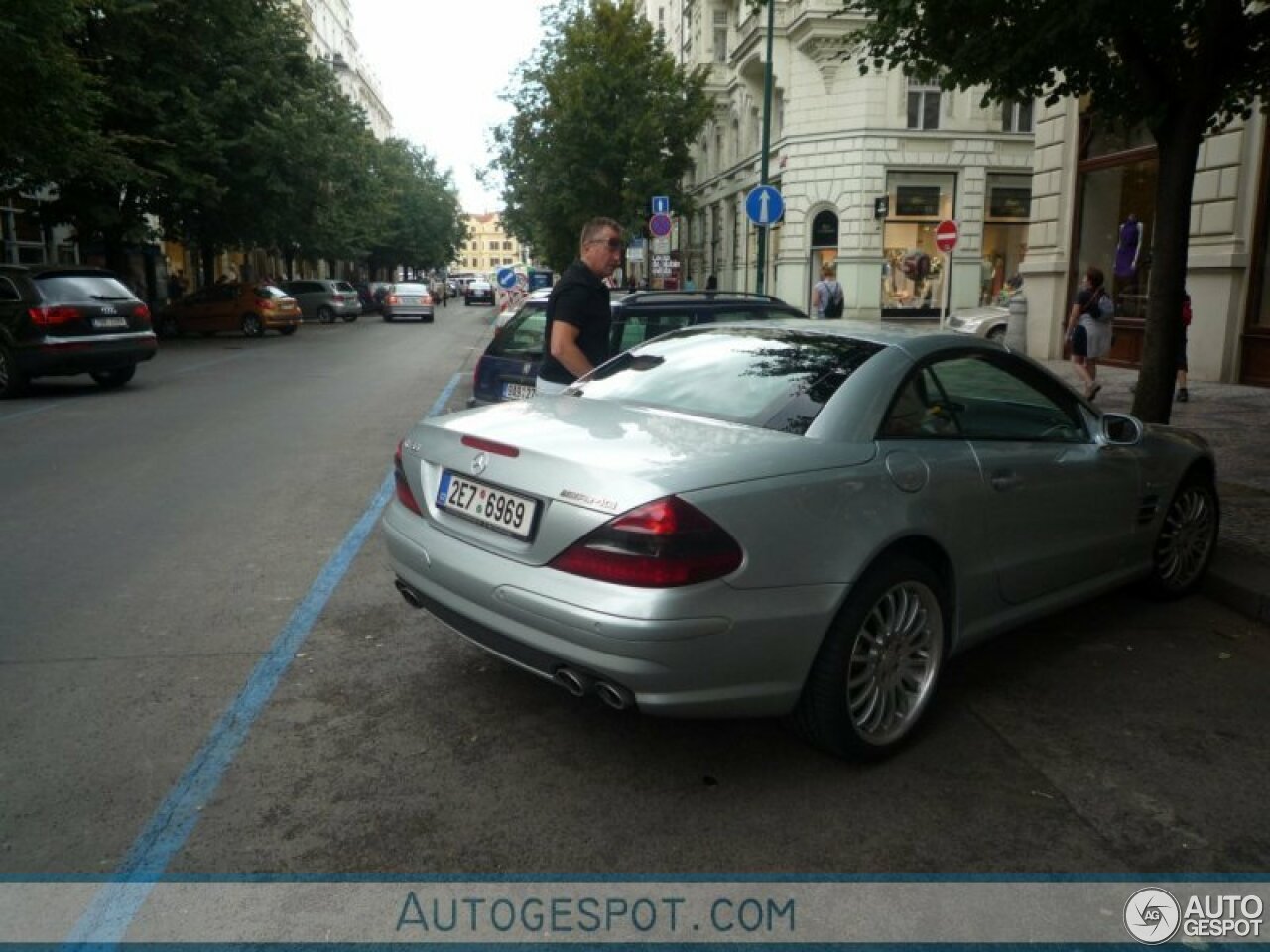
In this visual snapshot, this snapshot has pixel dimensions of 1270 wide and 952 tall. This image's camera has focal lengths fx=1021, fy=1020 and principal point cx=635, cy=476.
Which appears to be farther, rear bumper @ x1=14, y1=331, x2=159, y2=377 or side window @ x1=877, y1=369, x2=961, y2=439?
rear bumper @ x1=14, y1=331, x2=159, y2=377

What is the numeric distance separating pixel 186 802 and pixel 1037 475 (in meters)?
3.24

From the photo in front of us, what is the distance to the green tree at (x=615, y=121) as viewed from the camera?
3509 centimetres

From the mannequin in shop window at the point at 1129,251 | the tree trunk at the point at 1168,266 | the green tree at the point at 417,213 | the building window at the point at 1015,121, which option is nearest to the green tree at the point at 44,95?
the tree trunk at the point at 1168,266

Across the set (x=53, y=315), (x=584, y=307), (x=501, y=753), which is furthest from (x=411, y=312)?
(x=501, y=753)

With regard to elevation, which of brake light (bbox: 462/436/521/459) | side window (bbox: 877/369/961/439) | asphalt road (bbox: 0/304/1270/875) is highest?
side window (bbox: 877/369/961/439)

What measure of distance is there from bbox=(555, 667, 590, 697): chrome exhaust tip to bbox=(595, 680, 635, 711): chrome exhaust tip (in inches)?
1.8

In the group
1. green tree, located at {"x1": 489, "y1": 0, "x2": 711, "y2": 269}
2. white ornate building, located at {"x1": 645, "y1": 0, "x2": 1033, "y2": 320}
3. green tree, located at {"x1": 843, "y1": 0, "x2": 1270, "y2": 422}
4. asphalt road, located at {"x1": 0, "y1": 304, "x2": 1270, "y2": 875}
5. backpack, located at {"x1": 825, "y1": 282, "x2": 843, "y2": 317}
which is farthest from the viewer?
green tree, located at {"x1": 489, "y1": 0, "x2": 711, "y2": 269}

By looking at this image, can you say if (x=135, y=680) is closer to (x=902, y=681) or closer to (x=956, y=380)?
(x=902, y=681)

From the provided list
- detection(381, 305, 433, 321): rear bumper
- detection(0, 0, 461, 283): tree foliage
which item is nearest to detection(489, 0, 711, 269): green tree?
detection(381, 305, 433, 321): rear bumper

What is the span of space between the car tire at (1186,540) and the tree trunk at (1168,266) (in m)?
2.95

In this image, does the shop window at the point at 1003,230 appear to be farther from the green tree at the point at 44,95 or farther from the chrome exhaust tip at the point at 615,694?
the chrome exhaust tip at the point at 615,694

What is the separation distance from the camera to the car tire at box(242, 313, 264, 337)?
28656 millimetres

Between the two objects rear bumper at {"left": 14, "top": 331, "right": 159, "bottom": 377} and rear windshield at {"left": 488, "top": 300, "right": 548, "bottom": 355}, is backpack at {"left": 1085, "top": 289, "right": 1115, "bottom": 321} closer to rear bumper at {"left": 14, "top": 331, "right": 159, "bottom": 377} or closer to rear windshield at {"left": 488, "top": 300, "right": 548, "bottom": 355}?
rear windshield at {"left": 488, "top": 300, "right": 548, "bottom": 355}

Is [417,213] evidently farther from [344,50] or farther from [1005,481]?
[1005,481]
